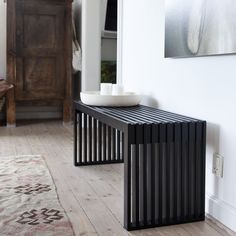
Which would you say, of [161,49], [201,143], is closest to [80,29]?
[161,49]

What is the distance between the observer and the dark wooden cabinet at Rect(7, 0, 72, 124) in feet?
16.3

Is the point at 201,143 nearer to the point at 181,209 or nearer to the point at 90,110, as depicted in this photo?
the point at 181,209

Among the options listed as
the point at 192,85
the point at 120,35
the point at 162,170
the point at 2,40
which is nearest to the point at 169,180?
the point at 162,170

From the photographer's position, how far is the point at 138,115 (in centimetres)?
232

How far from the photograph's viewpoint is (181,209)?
6.92ft

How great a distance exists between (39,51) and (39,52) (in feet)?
0.04

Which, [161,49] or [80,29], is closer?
[161,49]

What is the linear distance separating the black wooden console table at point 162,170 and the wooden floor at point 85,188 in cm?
8

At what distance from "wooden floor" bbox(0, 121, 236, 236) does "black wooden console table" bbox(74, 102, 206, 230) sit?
0.08 m

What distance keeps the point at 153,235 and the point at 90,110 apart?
104 centimetres

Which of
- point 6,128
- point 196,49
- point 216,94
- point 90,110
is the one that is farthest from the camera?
point 6,128

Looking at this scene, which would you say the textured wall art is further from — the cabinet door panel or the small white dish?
the cabinet door panel

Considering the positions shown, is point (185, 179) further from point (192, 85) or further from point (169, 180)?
point (192, 85)

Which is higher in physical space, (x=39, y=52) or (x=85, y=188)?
(x=39, y=52)
